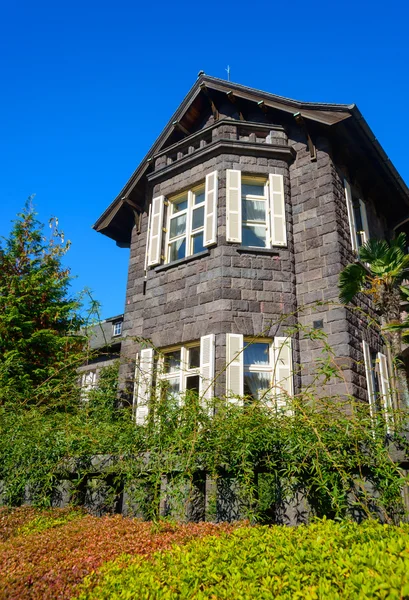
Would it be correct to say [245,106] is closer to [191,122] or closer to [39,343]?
[191,122]

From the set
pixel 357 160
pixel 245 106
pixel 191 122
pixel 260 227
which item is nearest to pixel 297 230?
pixel 260 227

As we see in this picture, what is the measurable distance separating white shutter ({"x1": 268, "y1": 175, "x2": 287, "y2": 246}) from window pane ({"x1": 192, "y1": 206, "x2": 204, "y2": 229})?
5.15ft

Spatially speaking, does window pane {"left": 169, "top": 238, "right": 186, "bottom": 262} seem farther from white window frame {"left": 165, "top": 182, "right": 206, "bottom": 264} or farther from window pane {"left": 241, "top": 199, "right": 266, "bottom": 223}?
window pane {"left": 241, "top": 199, "right": 266, "bottom": 223}

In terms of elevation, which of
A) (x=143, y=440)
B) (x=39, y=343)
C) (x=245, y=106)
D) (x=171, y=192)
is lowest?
(x=143, y=440)

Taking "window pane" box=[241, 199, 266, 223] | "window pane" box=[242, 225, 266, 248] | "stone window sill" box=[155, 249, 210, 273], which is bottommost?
"stone window sill" box=[155, 249, 210, 273]

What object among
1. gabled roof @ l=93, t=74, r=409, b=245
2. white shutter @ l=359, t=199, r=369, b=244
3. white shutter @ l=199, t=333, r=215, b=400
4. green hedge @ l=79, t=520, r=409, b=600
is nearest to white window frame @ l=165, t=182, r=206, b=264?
gabled roof @ l=93, t=74, r=409, b=245

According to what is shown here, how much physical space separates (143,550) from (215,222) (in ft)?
23.7

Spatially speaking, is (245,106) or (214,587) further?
(245,106)

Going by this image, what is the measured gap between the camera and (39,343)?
13.0 metres

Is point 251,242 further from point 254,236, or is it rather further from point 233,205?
point 233,205

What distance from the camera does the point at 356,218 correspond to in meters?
11.1

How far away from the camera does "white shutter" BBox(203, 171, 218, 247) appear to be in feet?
31.3

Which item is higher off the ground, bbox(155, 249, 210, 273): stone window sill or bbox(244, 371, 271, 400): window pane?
bbox(155, 249, 210, 273): stone window sill

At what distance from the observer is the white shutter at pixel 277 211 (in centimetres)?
946
